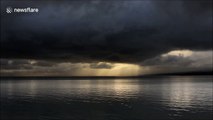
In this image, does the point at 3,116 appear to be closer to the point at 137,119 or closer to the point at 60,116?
the point at 60,116

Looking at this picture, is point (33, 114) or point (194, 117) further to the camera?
point (33, 114)

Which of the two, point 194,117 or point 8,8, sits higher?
point 8,8

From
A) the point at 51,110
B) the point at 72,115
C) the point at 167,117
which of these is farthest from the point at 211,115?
the point at 51,110

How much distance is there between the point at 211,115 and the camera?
207ft

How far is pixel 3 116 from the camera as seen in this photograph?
6488cm

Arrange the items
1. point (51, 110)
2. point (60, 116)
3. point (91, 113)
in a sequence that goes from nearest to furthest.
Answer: point (60, 116) < point (91, 113) < point (51, 110)

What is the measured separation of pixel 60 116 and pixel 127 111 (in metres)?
15.9

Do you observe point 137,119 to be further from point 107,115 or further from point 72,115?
point 72,115

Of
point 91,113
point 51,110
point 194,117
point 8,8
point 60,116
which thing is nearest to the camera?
point 8,8

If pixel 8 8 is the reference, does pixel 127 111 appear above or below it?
below

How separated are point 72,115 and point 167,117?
19.6 metres

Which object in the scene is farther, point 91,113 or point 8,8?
point 91,113

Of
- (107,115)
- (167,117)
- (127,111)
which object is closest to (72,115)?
(107,115)

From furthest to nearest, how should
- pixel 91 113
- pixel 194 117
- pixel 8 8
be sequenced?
pixel 91 113 → pixel 194 117 → pixel 8 8
